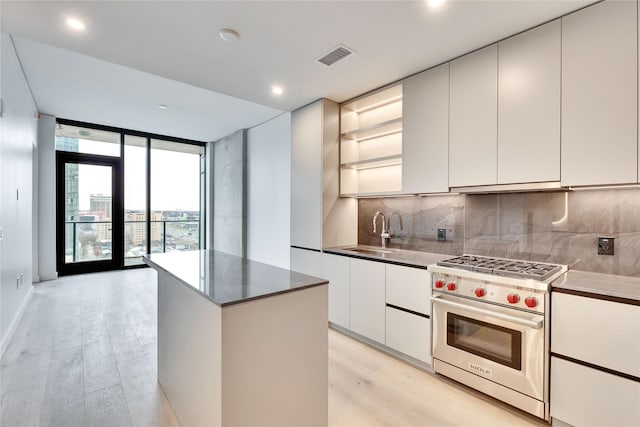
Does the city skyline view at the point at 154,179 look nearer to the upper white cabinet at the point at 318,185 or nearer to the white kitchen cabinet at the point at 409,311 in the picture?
the upper white cabinet at the point at 318,185

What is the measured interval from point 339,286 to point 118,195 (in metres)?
5.24

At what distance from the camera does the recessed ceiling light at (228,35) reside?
84.7 inches

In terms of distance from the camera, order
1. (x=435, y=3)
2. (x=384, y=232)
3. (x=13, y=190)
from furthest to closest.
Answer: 1. (x=384, y=232)
2. (x=13, y=190)
3. (x=435, y=3)

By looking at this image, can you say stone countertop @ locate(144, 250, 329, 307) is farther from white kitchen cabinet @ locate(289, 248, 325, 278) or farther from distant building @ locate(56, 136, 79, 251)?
distant building @ locate(56, 136, 79, 251)

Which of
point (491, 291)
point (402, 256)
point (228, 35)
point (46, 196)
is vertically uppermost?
point (228, 35)

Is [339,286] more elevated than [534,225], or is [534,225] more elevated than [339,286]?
[534,225]

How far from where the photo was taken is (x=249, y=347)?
1417 mm

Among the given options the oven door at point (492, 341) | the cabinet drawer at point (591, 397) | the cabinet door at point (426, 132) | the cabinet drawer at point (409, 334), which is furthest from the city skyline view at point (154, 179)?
the cabinet drawer at point (591, 397)

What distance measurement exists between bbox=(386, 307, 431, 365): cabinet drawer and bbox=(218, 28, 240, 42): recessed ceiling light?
2.50 m

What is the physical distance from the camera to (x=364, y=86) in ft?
10.1

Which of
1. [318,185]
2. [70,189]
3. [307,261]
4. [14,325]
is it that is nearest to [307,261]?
[307,261]

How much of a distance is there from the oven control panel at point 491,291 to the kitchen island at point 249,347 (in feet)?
3.50

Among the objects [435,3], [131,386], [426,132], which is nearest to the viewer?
[435,3]

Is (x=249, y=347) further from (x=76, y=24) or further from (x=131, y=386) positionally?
(x=76, y=24)
